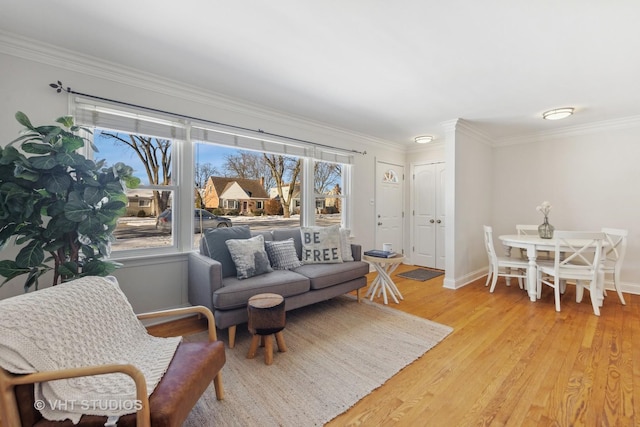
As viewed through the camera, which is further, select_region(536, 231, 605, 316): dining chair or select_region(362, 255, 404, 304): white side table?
select_region(362, 255, 404, 304): white side table

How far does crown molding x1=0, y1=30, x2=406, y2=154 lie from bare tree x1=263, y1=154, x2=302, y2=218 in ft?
1.63

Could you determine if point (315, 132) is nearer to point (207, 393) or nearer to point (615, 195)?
point (207, 393)

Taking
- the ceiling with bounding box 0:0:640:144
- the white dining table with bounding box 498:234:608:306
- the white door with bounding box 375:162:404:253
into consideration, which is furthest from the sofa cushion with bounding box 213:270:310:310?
the white dining table with bounding box 498:234:608:306

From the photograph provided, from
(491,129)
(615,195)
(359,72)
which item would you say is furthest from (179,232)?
(615,195)

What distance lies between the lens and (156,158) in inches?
116

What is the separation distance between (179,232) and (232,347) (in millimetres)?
1390

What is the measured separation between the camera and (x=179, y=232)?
120 inches

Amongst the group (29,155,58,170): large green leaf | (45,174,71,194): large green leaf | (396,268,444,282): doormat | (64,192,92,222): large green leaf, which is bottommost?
(396,268,444,282): doormat

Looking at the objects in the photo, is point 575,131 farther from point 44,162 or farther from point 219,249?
point 44,162

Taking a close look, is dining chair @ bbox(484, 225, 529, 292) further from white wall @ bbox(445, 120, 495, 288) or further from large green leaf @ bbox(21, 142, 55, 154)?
large green leaf @ bbox(21, 142, 55, 154)

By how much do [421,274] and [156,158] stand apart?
14.2 ft

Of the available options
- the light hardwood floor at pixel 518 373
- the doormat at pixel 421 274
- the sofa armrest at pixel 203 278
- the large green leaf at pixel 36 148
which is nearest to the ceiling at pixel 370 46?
the large green leaf at pixel 36 148

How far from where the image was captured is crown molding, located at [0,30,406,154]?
2201 millimetres

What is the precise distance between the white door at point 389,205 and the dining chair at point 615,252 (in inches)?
114
